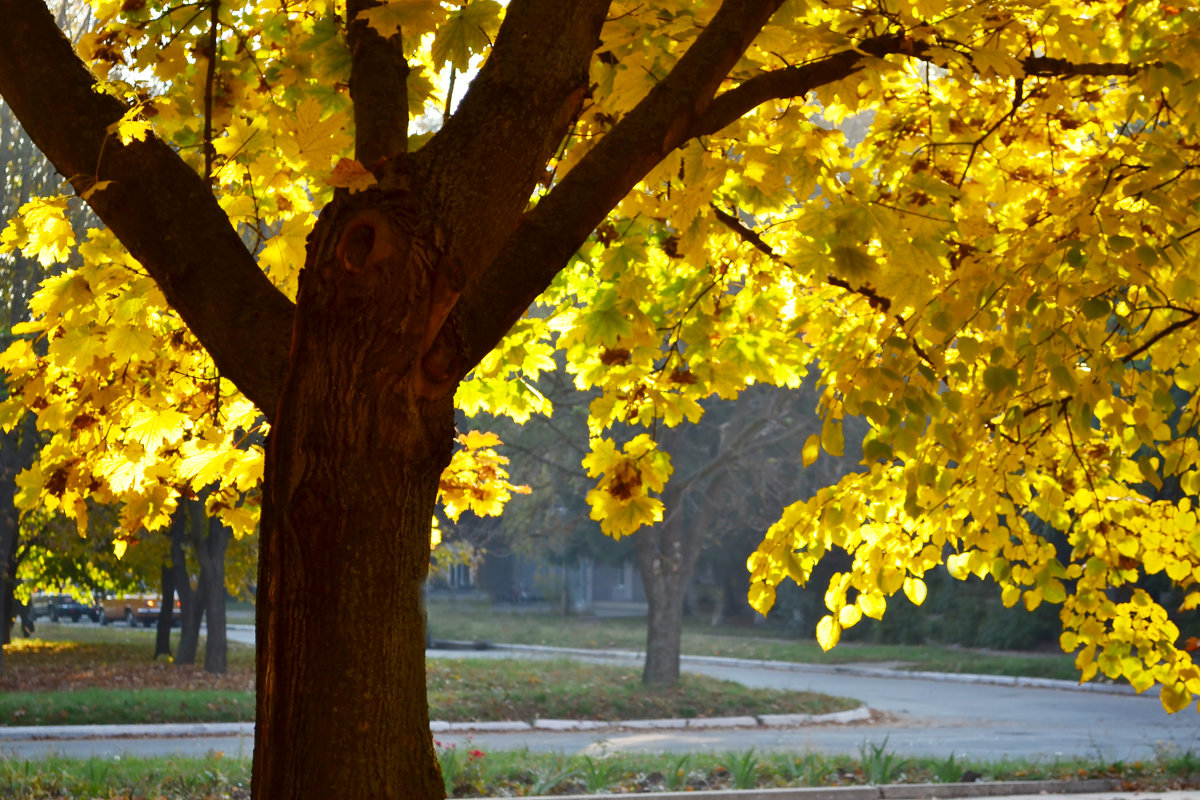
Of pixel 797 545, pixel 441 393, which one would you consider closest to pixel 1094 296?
pixel 797 545

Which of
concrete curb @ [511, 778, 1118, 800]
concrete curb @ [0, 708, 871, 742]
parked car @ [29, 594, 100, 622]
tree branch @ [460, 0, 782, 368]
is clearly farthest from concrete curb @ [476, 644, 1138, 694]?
parked car @ [29, 594, 100, 622]

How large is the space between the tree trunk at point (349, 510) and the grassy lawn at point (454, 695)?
39.4 feet

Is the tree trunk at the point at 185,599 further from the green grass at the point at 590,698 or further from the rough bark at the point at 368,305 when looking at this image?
the rough bark at the point at 368,305

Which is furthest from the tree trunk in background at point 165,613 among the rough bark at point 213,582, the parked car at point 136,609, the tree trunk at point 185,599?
the parked car at point 136,609

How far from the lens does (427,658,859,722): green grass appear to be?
14.5m

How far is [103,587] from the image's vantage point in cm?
2498

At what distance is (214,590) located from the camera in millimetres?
17969

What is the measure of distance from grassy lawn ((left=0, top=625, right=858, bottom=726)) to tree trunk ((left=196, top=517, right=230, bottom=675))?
36 centimetres

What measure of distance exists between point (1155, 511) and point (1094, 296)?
2.30 metres

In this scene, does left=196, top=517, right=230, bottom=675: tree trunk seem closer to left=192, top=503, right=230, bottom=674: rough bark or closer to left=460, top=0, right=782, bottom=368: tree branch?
left=192, top=503, right=230, bottom=674: rough bark

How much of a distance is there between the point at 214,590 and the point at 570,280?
1461 cm

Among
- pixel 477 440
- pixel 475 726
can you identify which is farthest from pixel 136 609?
pixel 477 440

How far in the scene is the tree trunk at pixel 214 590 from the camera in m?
18.0

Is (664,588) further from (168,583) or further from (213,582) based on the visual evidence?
(168,583)
